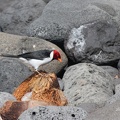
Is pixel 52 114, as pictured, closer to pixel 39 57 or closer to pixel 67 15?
pixel 39 57

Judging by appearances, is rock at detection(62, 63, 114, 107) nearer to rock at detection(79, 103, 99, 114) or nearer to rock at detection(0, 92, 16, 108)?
rock at detection(79, 103, 99, 114)

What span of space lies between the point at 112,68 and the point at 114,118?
4879mm

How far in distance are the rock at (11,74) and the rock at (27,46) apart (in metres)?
1.36

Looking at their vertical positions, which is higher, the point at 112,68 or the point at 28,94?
the point at 28,94

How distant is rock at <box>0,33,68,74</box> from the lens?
39.8 ft

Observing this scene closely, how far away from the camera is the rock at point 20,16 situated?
14.4 meters

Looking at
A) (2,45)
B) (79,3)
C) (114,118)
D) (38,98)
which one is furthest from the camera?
(79,3)

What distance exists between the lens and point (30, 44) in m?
12.4

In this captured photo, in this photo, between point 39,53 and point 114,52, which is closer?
point 39,53

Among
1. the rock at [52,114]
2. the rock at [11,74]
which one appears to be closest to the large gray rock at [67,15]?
the rock at [11,74]


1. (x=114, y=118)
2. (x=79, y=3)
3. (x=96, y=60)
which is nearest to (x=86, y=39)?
(x=96, y=60)

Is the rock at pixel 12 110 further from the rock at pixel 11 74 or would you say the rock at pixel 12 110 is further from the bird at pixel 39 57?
the bird at pixel 39 57

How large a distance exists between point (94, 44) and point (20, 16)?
2.71 m

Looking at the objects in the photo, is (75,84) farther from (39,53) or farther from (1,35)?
(1,35)
